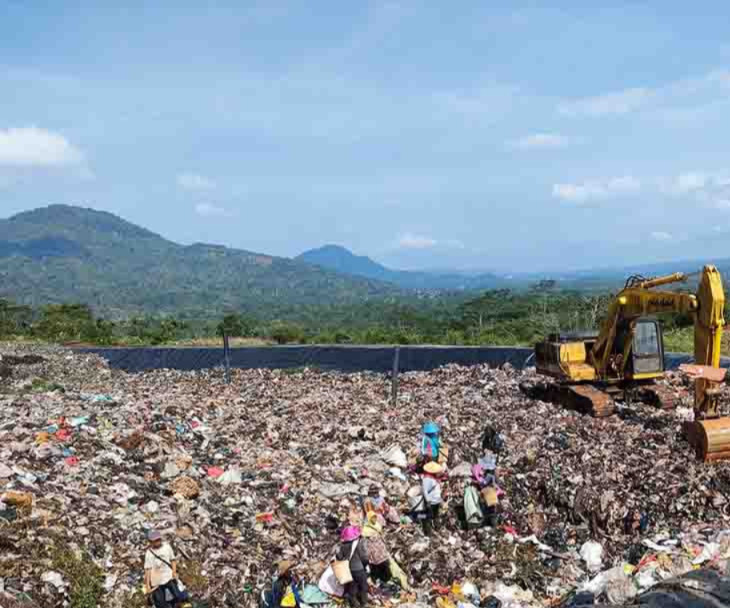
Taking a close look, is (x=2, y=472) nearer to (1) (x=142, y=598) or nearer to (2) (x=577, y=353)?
(1) (x=142, y=598)

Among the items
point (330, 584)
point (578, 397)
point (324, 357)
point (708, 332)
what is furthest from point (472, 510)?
point (324, 357)

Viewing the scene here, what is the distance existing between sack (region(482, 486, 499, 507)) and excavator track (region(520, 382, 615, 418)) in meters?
4.33

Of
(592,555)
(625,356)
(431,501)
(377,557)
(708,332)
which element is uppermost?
(708,332)

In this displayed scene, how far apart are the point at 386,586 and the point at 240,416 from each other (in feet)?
22.9

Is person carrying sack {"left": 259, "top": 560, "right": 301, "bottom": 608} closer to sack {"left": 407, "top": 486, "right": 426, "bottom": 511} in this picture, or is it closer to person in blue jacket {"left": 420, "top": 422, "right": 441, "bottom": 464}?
sack {"left": 407, "top": 486, "right": 426, "bottom": 511}

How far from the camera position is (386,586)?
784cm

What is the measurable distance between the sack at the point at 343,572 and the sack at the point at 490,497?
7.02ft

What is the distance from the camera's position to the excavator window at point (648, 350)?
13.2 metres

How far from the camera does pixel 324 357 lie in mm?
22906

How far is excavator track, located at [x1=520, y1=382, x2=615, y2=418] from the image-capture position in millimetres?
12695

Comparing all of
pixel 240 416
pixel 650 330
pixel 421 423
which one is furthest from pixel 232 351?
pixel 650 330

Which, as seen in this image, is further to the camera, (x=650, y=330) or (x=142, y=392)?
(x=142, y=392)

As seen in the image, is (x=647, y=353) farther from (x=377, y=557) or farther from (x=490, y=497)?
(x=377, y=557)

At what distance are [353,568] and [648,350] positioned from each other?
25.9ft
